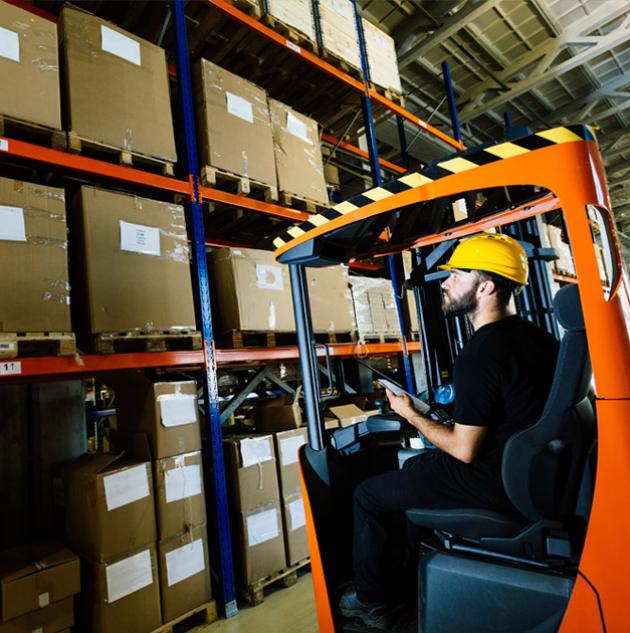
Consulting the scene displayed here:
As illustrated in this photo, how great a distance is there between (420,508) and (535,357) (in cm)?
79

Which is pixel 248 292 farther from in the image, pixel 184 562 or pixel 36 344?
pixel 184 562

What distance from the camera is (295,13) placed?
14.3ft

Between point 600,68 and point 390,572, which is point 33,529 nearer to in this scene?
point 390,572

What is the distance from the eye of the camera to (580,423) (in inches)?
56.0

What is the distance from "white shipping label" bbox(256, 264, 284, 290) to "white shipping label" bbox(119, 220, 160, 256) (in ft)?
3.00

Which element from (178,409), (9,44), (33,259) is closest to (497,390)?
(178,409)

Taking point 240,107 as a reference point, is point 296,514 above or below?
below

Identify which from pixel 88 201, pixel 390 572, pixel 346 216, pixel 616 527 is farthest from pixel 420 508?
pixel 88 201

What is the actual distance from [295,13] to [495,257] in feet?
12.6

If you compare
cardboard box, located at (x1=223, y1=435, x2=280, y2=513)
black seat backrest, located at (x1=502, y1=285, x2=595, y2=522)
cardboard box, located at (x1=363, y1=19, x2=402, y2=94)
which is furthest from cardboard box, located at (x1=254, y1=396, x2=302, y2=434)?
cardboard box, located at (x1=363, y1=19, x2=402, y2=94)

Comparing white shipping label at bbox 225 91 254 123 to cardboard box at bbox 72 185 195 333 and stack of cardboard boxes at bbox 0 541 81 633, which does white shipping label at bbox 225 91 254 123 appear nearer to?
cardboard box at bbox 72 185 195 333

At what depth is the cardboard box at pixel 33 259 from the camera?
2475 mm

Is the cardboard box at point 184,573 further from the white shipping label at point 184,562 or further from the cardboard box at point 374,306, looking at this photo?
the cardboard box at point 374,306

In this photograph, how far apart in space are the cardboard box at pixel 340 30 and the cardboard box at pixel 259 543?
461 cm
